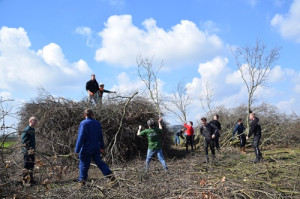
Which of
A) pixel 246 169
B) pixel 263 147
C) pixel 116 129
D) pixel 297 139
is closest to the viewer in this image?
pixel 246 169

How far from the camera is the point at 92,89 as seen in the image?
1051 cm

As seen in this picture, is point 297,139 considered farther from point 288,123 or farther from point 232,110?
point 232,110

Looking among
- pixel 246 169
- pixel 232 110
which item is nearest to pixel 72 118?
pixel 246 169

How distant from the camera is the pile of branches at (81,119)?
9672 millimetres

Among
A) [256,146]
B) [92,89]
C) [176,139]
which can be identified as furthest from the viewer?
[176,139]

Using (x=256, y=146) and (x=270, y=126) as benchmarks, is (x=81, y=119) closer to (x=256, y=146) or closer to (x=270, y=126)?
(x=256, y=146)

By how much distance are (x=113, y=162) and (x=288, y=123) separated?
12.1 meters

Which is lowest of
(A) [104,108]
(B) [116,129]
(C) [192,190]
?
(C) [192,190]

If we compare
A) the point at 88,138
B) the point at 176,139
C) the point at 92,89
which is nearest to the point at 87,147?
the point at 88,138

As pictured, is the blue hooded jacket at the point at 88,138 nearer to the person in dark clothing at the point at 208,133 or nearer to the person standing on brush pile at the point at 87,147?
the person standing on brush pile at the point at 87,147

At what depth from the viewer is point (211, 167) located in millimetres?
7348

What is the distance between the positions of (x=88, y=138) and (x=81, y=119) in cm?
442

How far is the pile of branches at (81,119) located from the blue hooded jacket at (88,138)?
137 inches

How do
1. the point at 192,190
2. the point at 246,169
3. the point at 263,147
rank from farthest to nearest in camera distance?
the point at 263,147 → the point at 246,169 → the point at 192,190
